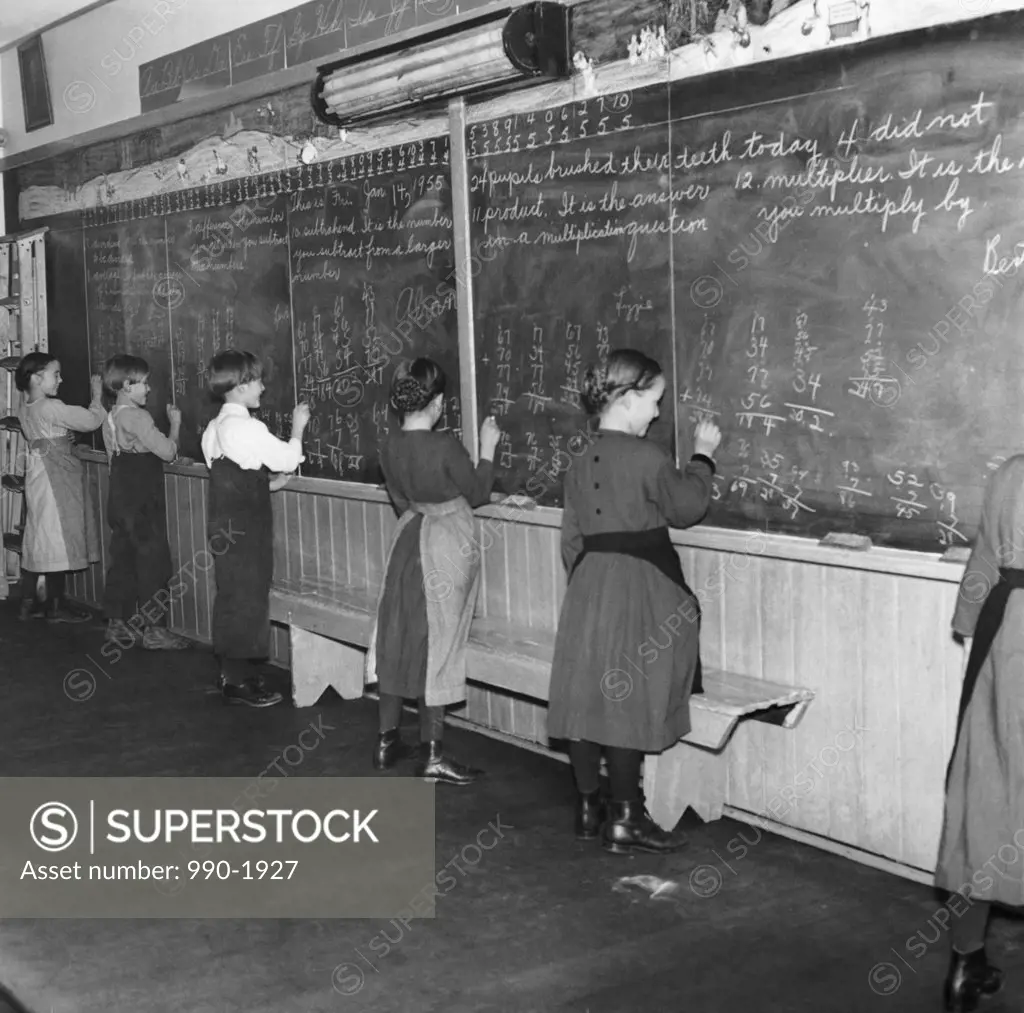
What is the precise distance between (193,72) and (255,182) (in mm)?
877

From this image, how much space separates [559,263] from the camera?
4.64 meters

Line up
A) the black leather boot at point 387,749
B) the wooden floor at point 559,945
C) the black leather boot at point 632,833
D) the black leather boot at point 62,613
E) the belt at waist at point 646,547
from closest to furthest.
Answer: the wooden floor at point 559,945 → the belt at waist at point 646,547 → the black leather boot at point 632,833 → the black leather boot at point 387,749 → the black leather boot at point 62,613

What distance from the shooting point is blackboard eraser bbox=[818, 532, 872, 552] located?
12.4ft

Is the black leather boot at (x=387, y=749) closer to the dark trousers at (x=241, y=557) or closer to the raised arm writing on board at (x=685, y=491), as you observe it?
the dark trousers at (x=241, y=557)

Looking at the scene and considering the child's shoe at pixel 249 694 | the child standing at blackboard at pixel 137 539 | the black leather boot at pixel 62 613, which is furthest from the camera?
the black leather boot at pixel 62 613

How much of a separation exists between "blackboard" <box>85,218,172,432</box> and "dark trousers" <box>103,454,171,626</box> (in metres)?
0.44

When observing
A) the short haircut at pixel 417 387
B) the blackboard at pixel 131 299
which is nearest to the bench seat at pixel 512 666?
the short haircut at pixel 417 387

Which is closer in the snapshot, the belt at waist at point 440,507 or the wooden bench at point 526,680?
the wooden bench at point 526,680

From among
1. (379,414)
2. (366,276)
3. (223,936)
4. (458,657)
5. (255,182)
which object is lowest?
(223,936)

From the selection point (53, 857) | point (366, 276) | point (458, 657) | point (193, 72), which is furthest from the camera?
point (193, 72)

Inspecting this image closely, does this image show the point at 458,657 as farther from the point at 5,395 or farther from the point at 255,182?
the point at 5,395

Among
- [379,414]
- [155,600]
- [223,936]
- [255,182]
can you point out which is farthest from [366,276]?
[223,936]

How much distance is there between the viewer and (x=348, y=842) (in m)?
4.27

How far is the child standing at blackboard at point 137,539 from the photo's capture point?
6.86m
